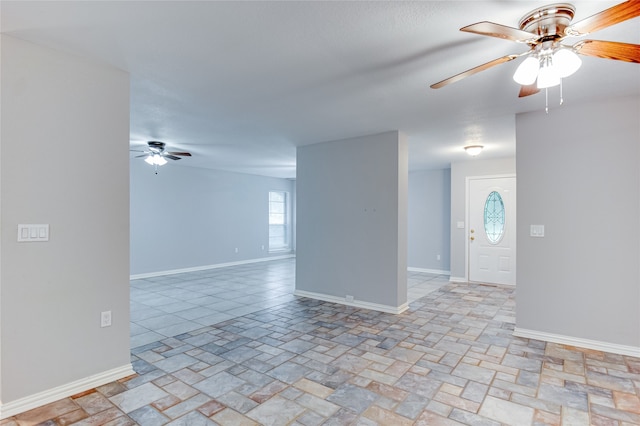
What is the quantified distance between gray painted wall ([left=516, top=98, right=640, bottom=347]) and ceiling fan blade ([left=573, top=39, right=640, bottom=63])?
175 centimetres

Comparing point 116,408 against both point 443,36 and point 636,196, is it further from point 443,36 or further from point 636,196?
point 636,196

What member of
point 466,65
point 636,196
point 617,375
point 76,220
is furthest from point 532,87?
point 76,220

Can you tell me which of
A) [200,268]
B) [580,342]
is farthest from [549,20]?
[200,268]

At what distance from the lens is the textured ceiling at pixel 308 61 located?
1.90m

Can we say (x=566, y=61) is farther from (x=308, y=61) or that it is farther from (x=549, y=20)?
(x=308, y=61)

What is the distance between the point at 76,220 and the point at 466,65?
3146mm

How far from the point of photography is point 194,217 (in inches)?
309

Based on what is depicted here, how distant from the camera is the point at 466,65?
100.0 inches

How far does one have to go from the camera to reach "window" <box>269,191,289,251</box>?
1022cm

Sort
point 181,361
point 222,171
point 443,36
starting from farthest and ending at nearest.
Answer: point 222,171, point 181,361, point 443,36

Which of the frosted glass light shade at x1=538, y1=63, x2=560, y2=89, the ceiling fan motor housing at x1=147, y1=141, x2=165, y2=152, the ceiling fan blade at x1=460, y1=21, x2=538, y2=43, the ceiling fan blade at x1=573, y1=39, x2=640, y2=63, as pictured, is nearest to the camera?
the ceiling fan blade at x1=460, y1=21, x2=538, y2=43

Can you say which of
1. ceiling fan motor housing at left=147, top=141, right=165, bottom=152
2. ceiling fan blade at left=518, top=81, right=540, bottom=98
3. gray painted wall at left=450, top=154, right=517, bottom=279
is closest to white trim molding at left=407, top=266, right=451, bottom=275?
gray painted wall at left=450, top=154, right=517, bottom=279

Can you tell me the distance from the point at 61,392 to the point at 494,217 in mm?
6698

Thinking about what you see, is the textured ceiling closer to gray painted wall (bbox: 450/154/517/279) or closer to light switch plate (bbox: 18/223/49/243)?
light switch plate (bbox: 18/223/49/243)
